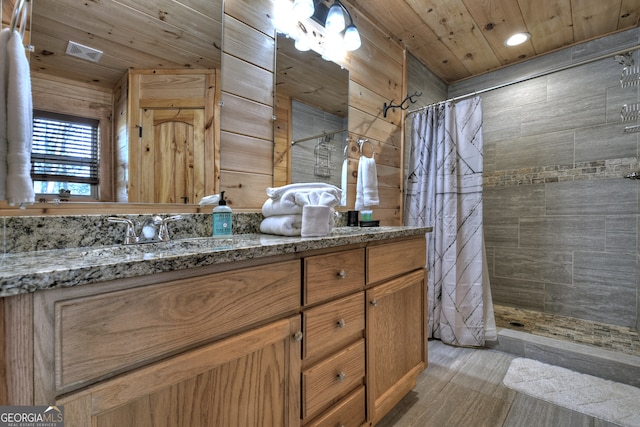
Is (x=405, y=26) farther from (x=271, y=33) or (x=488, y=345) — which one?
(x=488, y=345)

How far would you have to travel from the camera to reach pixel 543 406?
1.45m

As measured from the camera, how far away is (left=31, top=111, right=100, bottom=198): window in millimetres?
895

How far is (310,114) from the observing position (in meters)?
1.71

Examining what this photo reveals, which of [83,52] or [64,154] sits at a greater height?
[83,52]

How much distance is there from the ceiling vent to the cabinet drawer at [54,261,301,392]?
87 centimetres

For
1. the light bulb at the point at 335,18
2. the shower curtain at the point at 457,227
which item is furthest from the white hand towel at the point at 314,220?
the shower curtain at the point at 457,227

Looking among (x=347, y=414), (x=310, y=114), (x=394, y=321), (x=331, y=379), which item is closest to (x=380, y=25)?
(x=310, y=114)

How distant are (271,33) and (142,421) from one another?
1625 mm

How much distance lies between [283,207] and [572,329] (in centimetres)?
234

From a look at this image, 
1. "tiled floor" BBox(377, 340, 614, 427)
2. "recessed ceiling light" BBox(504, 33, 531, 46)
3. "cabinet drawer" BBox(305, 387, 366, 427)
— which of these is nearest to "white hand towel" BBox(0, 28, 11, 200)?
"cabinet drawer" BBox(305, 387, 366, 427)

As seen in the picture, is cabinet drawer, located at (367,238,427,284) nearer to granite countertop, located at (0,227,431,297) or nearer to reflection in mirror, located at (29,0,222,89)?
granite countertop, located at (0,227,431,297)

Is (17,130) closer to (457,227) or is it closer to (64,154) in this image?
(64,154)

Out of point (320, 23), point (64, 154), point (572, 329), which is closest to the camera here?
point (64, 154)

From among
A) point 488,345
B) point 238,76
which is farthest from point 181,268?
point 488,345
